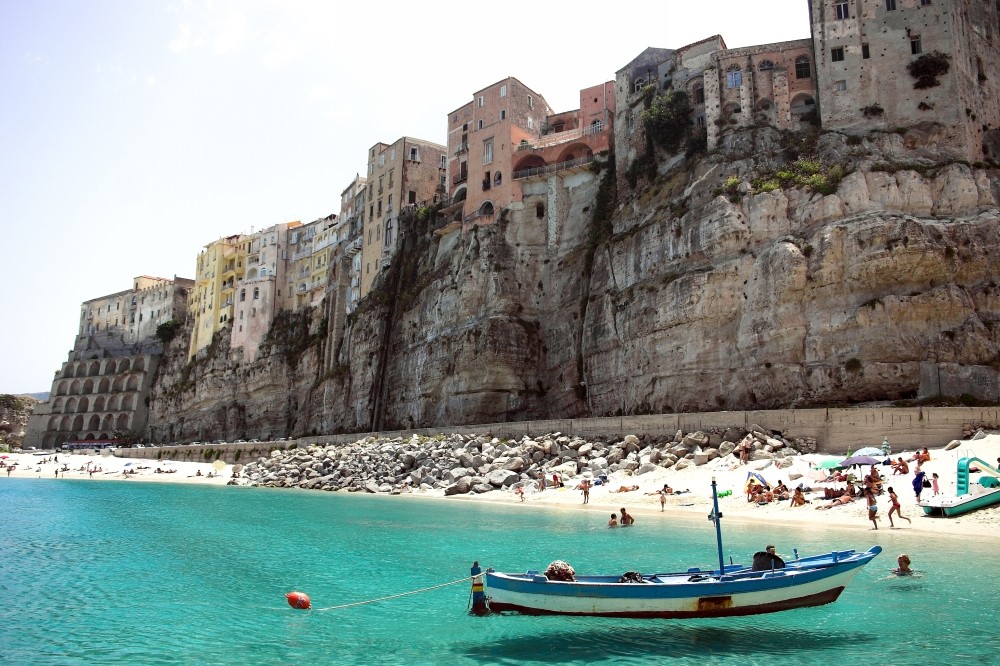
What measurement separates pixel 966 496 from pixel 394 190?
5575cm

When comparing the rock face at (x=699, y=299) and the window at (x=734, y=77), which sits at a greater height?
the window at (x=734, y=77)

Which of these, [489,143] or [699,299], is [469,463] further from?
[489,143]

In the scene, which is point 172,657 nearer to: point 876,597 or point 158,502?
point 876,597

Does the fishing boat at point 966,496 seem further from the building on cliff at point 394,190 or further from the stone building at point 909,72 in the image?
the building on cliff at point 394,190

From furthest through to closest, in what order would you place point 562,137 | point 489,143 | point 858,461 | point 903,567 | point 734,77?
point 489,143, point 562,137, point 734,77, point 858,461, point 903,567

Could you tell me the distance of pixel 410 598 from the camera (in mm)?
14836

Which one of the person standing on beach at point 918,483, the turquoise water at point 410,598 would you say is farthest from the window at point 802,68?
the turquoise water at point 410,598

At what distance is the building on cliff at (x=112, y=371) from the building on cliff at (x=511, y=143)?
181ft

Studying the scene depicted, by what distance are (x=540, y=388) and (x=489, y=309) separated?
6.44 meters

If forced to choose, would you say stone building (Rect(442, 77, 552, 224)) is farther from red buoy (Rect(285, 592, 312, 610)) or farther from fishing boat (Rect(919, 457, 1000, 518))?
red buoy (Rect(285, 592, 312, 610))

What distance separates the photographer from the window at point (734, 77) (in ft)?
142

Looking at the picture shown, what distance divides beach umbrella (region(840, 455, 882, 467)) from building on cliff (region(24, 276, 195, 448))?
8948 cm

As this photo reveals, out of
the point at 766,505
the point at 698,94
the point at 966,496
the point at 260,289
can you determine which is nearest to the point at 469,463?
the point at 766,505

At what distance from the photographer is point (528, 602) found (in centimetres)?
1235
